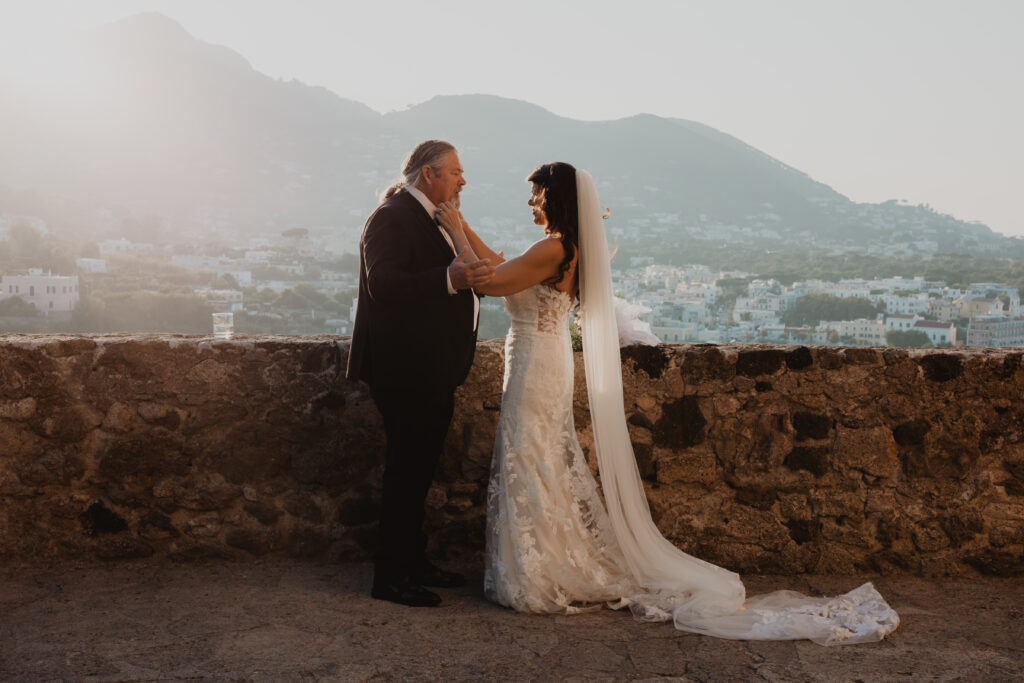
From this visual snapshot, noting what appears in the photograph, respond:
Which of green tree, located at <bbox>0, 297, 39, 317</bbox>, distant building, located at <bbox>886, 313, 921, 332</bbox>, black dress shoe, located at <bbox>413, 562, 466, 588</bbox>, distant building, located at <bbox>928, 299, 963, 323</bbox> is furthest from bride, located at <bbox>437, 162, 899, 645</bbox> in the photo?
distant building, located at <bbox>886, 313, 921, 332</bbox>

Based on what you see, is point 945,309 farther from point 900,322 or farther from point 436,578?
point 436,578

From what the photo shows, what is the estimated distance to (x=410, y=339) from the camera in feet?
10.1

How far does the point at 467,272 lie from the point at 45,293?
17.4m

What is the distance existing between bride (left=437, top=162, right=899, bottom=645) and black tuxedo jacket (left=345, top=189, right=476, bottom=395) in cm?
13

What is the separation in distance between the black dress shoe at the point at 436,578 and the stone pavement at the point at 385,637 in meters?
Result: 0.07

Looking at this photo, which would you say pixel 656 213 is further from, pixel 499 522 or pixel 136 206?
pixel 499 522

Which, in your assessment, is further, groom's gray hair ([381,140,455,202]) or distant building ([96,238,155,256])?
distant building ([96,238,155,256])

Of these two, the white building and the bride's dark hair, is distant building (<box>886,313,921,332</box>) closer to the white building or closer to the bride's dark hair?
the white building

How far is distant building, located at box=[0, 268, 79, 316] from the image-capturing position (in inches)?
595

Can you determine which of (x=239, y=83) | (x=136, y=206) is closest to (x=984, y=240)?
(x=136, y=206)

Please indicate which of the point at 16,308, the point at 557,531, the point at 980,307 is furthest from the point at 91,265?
the point at 557,531

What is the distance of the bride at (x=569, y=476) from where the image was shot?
10.0 ft

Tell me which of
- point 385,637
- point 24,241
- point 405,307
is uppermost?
point 24,241

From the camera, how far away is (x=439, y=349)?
313 cm
